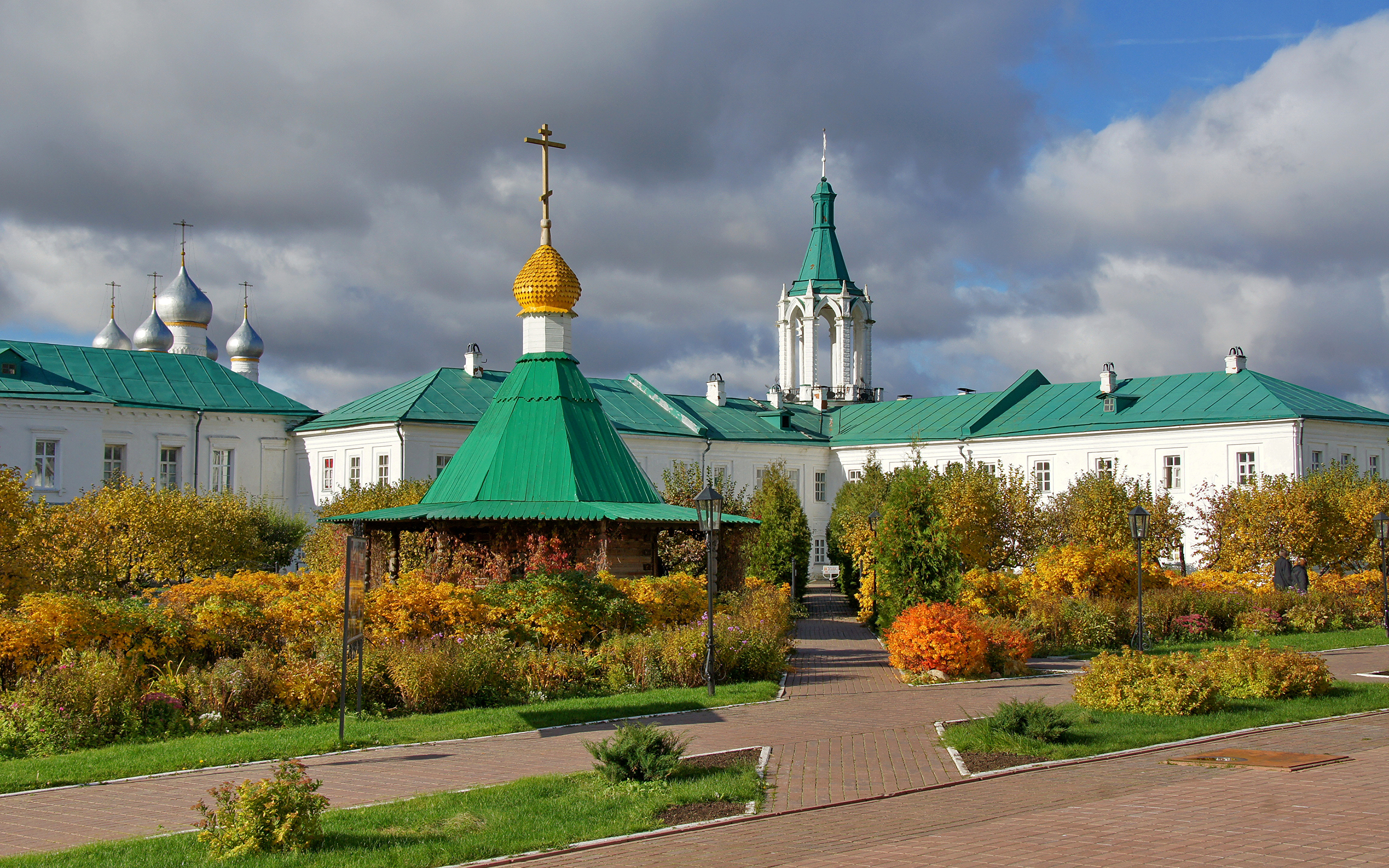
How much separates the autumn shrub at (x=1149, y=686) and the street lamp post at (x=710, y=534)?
4408 millimetres

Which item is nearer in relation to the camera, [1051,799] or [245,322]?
[1051,799]

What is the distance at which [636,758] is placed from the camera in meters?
9.71

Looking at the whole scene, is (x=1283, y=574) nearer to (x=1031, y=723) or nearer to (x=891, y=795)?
(x=1031, y=723)

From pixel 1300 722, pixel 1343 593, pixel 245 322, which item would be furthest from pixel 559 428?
pixel 245 322

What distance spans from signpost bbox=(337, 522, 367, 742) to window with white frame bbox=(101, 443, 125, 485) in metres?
31.8

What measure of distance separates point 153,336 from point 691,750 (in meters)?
50.6

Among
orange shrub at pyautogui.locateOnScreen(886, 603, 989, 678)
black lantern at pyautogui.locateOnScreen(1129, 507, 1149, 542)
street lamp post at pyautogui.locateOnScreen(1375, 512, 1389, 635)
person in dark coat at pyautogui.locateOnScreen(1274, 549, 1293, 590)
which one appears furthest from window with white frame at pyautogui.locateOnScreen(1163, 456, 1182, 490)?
orange shrub at pyautogui.locateOnScreen(886, 603, 989, 678)

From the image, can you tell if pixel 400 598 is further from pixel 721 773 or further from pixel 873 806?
pixel 873 806

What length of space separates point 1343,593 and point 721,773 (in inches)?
915

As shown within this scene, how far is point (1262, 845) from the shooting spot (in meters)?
7.69

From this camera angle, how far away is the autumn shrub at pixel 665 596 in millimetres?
17797

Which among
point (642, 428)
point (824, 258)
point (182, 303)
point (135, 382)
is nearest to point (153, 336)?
point (182, 303)

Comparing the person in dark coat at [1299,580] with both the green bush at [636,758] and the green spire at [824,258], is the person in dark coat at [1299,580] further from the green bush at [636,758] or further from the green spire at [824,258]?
the green spire at [824,258]

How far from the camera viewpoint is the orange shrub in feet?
57.3
